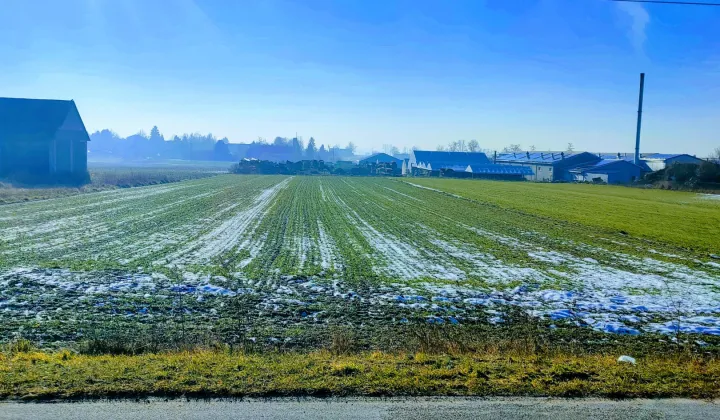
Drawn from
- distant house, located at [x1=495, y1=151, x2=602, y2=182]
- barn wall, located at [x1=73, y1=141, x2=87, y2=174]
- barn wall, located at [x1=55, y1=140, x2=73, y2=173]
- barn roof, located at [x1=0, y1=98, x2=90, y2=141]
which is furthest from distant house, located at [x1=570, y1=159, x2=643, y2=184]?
barn roof, located at [x1=0, y1=98, x2=90, y2=141]

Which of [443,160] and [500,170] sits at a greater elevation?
[443,160]

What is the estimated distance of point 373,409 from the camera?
6070mm

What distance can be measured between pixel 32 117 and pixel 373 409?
68.6 meters

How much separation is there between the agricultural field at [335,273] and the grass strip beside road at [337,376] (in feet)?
7.62

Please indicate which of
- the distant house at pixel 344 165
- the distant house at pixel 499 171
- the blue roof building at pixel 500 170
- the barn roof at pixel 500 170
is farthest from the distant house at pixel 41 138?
the barn roof at pixel 500 170

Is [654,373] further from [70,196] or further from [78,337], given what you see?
[70,196]

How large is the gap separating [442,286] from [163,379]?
891 cm

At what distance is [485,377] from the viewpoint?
7.00 m

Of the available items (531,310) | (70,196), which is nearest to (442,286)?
(531,310)

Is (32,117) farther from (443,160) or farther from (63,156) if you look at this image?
(443,160)

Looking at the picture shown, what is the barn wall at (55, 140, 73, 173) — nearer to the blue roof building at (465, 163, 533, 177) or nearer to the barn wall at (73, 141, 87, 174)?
the barn wall at (73, 141, 87, 174)

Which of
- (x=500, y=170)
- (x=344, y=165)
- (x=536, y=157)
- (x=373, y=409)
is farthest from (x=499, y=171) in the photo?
(x=373, y=409)

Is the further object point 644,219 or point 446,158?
point 446,158

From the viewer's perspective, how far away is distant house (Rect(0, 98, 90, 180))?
5859 cm
